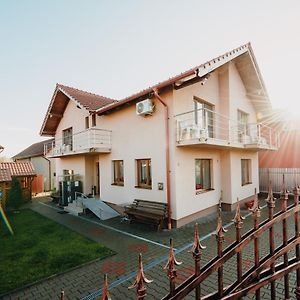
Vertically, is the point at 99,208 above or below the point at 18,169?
below

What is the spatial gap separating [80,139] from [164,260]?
10.2 meters

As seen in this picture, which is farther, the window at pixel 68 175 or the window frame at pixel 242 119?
the window at pixel 68 175

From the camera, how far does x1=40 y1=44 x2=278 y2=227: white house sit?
9891 millimetres

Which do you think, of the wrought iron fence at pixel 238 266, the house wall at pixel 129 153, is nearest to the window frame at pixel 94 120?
the house wall at pixel 129 153

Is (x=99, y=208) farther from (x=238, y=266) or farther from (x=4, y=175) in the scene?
(x=238, y=266)

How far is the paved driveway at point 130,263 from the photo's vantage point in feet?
16.6

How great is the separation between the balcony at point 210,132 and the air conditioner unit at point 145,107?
1360mm

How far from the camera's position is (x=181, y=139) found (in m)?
9.69

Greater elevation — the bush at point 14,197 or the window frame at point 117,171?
the window frame at point 117,171

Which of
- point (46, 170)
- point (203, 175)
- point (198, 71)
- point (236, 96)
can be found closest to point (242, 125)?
point (236, 96)

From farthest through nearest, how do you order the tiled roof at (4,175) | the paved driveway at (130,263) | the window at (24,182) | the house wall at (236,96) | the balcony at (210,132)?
the window at (24,182), the tiled roof at (4,175), the house wall at (236,96), the balcony at (210,132), the paved driveway at (130,263)

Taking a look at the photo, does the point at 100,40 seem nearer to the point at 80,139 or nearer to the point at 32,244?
the point at 80,139

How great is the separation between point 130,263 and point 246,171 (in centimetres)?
1169

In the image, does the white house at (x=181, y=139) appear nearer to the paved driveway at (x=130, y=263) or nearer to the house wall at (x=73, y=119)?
the house wall at (x=73, y=119)
